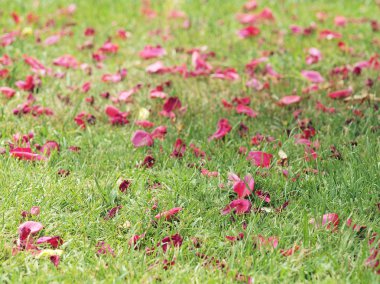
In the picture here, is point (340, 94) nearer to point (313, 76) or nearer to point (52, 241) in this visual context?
point (313, 76)

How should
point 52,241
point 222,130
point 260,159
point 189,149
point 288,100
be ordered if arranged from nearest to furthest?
point 52,241
point 260,159
point 189,149
point 222,130
point 288,100

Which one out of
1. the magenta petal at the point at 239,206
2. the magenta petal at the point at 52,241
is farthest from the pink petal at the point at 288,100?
the magenta petal at the point at 52,241

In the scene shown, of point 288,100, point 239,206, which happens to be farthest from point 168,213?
point 288,100

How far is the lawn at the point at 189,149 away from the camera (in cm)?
238

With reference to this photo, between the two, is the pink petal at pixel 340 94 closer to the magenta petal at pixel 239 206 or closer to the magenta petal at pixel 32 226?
the magenta petal at pixel 239 206

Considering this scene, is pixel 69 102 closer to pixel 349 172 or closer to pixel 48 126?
pixel 48 126

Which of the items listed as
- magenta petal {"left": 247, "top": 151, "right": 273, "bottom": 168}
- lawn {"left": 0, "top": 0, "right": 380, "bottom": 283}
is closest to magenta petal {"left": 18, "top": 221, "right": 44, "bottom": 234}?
lawn {"left": 0, "top": 0, "right": 380, "bottom": 283}

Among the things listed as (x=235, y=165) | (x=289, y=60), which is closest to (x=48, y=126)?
(x=235, y=165)

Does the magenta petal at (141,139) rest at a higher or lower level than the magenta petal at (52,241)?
lower

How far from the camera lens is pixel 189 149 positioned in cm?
321

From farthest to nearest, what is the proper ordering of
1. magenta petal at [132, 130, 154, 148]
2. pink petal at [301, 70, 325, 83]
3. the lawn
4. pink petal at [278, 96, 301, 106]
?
pink petal at [301, 70, 325, 83]
pink petal at [278, 96, 301, 106]
magenta petal at [132, 130, 154, 148]
the lawn

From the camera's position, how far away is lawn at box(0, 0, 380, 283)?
7.82 feet

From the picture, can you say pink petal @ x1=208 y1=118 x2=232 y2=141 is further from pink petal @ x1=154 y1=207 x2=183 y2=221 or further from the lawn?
pink petal @ x1=154 y1=207 x2=183 y2=221

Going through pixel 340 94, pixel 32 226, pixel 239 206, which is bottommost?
pixel 340 94
